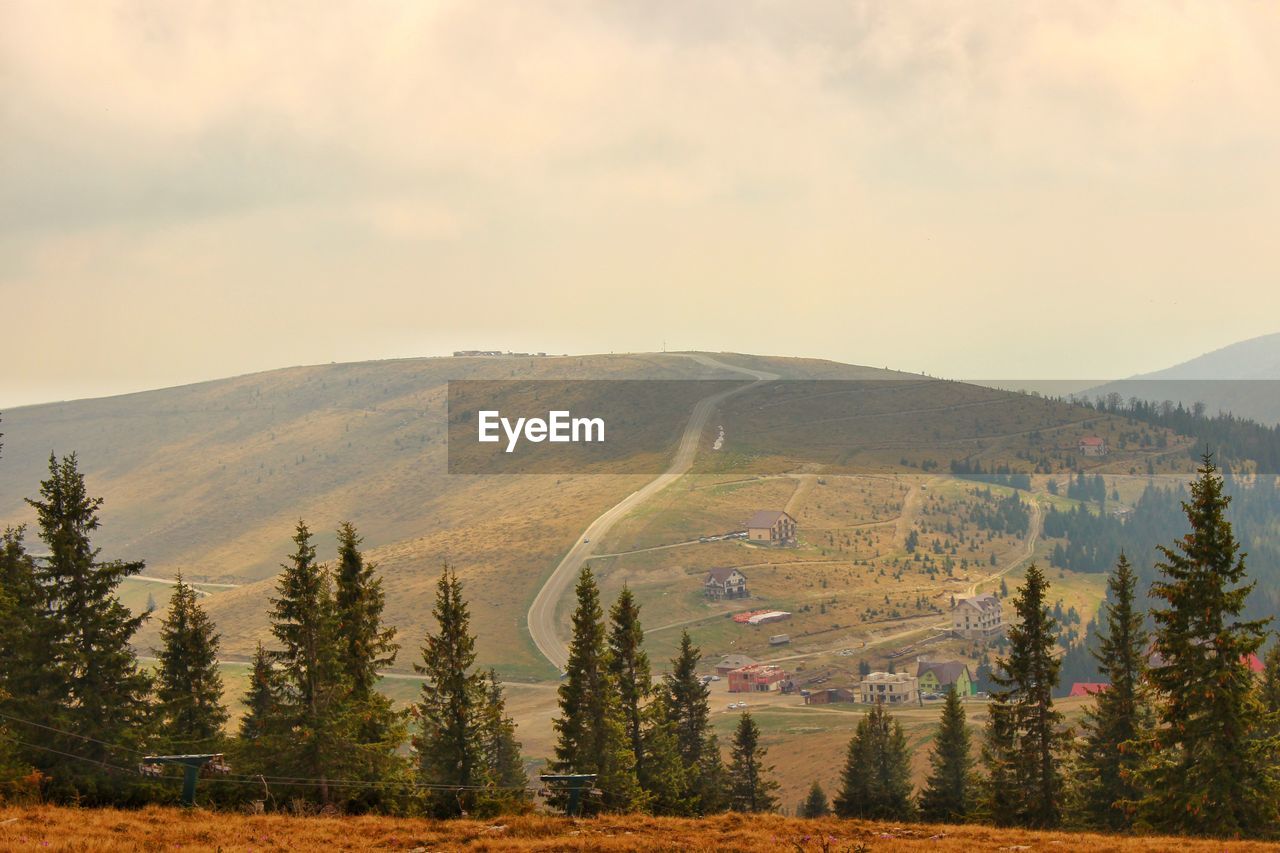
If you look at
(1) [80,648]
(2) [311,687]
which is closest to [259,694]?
(1) [80,648]

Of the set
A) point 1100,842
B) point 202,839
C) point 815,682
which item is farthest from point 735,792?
point 815,682

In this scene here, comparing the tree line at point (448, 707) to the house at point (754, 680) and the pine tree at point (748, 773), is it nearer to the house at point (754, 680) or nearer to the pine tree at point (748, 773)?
the pine tree at point (748, 773)

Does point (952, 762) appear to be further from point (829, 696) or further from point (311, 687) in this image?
point (829, 696)

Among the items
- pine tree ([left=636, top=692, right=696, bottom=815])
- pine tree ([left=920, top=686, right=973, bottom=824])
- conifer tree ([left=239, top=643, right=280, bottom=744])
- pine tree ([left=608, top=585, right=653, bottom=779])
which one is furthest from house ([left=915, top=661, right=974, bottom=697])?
conifer tree ([left=239, top=643, right=280, bottom=744])

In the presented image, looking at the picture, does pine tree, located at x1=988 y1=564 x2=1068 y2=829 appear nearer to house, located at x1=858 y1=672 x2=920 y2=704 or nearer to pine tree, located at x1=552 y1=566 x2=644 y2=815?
pine tree, located at x1=552 y1=566 x2=644 y2=815

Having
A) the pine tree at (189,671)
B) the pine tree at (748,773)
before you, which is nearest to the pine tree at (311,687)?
the pine tree at (189,671)

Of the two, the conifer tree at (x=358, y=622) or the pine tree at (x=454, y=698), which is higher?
the conifer tree at (x=358, y=622)
